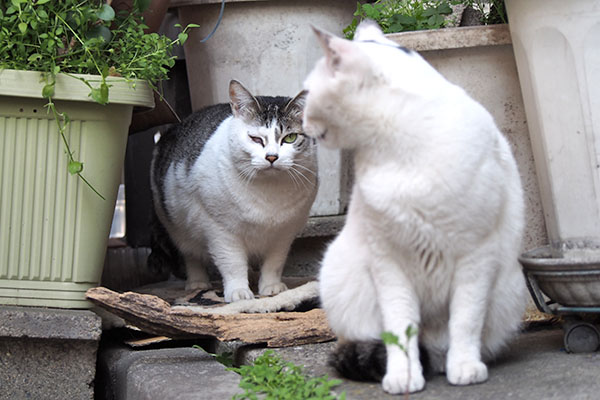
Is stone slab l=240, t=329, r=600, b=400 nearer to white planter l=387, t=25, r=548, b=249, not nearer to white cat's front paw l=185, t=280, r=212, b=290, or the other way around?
white planter l=387, t=25, r=548, b=249

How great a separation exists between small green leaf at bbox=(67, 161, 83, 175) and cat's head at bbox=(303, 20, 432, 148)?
0.98 metres

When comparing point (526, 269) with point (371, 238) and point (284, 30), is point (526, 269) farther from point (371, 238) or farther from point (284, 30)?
point (284, 30)

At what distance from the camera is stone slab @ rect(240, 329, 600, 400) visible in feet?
5.79

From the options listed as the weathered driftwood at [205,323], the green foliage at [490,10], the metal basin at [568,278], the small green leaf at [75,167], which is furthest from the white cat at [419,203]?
the small green leaf at [75,167]

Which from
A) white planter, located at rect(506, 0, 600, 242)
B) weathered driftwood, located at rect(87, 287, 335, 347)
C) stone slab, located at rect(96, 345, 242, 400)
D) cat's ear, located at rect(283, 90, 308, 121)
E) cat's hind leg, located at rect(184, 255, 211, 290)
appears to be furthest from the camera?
cat's hind leg, located at rect(184, 255, 211, 290)

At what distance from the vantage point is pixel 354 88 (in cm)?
174

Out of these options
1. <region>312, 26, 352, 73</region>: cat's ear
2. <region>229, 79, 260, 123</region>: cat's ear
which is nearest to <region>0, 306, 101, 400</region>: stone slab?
<region>229, 79, 260, 123</region>: cat's ear

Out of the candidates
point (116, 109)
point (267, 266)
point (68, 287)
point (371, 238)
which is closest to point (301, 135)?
point (267, 266)

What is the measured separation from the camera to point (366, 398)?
1.81m

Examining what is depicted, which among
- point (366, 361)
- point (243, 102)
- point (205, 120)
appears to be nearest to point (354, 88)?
point (366, 361)

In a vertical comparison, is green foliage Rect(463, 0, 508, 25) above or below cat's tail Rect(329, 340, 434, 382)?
above

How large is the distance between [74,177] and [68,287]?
1.20ft

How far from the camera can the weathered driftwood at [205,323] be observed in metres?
2.39

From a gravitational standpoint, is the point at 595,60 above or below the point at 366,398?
above
